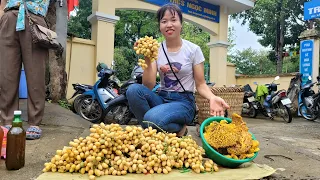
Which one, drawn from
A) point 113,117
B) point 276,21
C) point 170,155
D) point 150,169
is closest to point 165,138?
point 170,155

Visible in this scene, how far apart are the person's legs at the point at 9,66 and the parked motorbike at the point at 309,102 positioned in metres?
6.88

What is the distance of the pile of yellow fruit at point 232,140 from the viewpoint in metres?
1.96

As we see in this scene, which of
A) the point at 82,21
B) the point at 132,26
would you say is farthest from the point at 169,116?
the point at 82,21

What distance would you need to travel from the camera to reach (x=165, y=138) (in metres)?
2.01

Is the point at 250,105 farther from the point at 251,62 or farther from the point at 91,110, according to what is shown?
the point at 251,62

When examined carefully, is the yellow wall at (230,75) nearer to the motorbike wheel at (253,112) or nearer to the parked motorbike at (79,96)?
the motorbike wheel at (253,112)

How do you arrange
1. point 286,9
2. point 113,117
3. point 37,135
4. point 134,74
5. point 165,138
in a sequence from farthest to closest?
1. point 286,9
2. point 134,74
3. point 113,117
4. point 37,135
5. point 165,138

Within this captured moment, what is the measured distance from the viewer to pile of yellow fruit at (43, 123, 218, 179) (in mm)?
1734

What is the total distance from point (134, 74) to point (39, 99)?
3.02 m

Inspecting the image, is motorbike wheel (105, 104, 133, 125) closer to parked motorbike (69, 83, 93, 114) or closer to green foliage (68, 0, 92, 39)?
parked motorbike (69, 83, 93, 114)

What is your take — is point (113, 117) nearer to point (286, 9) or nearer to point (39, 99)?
point (39, 99)

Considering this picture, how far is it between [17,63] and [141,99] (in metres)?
1.26

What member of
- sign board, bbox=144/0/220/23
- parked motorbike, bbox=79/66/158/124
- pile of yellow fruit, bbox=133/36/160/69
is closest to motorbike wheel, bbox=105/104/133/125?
parked motorbike, bbox=79/66/158/124

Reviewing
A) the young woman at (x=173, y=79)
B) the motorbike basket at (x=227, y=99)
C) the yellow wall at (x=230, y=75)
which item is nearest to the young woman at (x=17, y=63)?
the young woman at (x=173, y=79)
